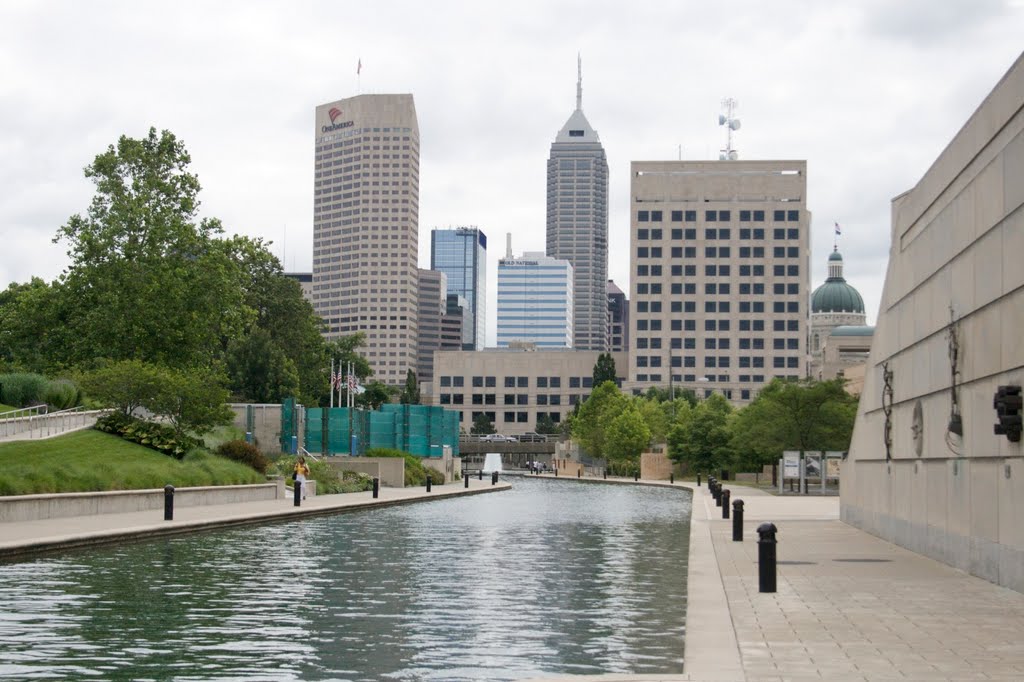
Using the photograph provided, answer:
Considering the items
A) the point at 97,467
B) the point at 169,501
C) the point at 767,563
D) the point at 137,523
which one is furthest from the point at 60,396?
the point at 767,563

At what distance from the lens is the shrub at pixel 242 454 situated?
56469 millimetres

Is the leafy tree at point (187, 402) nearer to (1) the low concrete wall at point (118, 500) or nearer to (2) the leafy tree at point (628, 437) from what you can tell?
(1) the low concrete wall at point (118, 500)

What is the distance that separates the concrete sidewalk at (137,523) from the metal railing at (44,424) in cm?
882

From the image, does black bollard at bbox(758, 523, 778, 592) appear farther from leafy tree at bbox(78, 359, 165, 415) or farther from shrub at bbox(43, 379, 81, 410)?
shrub at bbox(43, 379, 81, 410)

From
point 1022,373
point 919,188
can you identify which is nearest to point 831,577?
point 1022,373

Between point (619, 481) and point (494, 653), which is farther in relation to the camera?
point (619, 481)

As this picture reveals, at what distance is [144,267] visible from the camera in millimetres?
66062

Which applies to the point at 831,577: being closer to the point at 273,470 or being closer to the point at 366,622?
the point at 366,622

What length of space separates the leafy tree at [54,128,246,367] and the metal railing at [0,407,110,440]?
38.3 feet

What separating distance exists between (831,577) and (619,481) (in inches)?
3081

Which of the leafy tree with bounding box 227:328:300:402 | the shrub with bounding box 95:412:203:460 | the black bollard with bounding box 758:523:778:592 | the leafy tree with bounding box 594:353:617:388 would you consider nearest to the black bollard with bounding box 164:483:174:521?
the shrub with bounding box 95:412:203:460

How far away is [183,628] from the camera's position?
1531 cm

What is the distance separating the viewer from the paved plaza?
1216 centimetres

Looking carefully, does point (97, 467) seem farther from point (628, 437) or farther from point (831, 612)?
point (628, 437)
